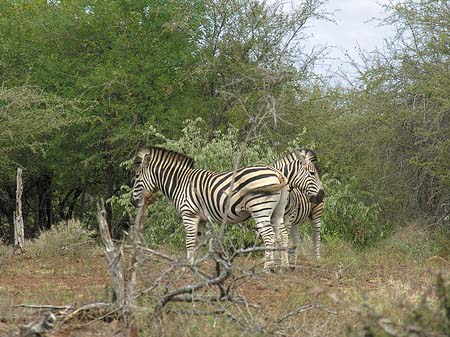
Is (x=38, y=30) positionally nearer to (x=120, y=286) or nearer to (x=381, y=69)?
(x=381, y=69)

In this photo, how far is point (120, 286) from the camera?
6.78m

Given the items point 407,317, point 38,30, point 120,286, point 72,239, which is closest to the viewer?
point 407,317

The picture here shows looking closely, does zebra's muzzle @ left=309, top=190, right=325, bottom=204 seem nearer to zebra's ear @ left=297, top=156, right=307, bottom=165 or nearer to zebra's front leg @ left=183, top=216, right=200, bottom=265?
zebra's ear @ left=297, top=156, right=307, bottom=165

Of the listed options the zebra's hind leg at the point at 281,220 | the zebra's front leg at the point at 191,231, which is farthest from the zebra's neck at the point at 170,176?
the zebra's hind leg at the point at 281,220

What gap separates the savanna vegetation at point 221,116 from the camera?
15.1 meters

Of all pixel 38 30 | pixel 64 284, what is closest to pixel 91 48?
pixel 38 30

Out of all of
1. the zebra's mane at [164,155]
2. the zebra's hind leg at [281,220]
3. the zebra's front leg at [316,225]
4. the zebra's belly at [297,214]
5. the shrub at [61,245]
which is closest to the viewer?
the zebra's hind leg at [281,220]

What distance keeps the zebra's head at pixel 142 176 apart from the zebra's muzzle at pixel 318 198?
8.04 feet

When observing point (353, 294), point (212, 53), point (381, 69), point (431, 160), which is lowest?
point (353, 294)

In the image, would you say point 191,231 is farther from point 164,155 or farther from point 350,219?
point 350,219

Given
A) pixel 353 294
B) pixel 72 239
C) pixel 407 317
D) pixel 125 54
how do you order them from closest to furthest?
pixel 407 317 < pixel 353 294 < pixel 72 239 < pixel 125 54

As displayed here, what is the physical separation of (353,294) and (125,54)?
13.3m

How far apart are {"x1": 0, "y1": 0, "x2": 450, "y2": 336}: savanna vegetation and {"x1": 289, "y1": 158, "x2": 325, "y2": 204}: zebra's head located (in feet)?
3.33

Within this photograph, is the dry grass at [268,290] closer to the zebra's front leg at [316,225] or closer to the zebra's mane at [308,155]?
→ the zebra's front leg at [316,225]
